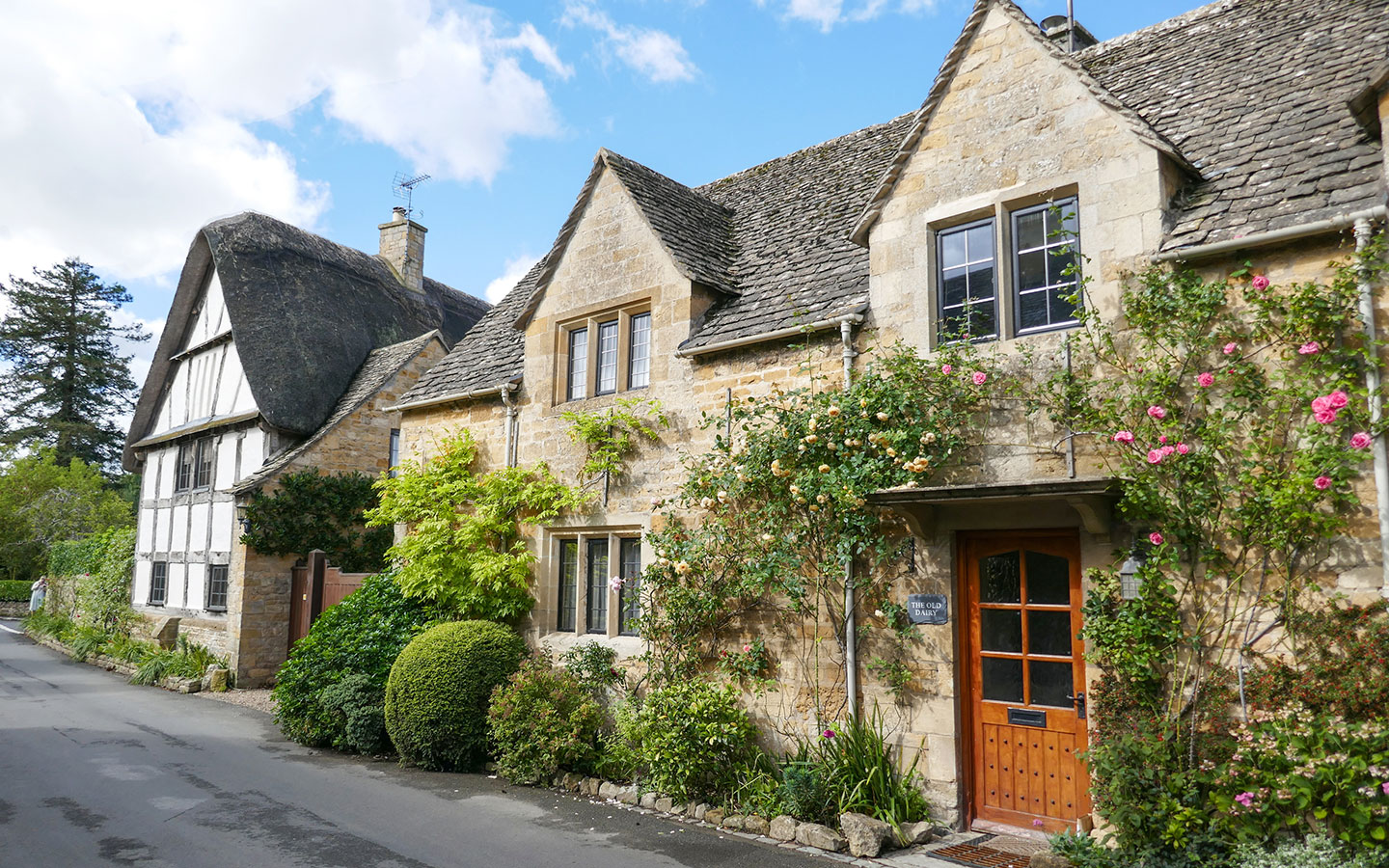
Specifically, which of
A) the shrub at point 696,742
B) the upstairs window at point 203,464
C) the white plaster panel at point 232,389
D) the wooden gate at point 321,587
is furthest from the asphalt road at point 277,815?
the upstairs window at point 203,464

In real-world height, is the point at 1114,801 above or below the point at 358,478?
below

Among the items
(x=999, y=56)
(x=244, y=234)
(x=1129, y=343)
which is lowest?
(x=1129, y=343)

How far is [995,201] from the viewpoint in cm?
786

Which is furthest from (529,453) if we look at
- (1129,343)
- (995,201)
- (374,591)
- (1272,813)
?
(1272,813)

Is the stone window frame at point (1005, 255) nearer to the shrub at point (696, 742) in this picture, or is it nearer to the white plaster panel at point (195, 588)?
the shrub at point (696, 742)

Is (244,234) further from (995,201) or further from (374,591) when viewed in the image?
(995,201)

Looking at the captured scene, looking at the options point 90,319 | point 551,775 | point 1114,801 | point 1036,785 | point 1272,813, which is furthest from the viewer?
point 90,319

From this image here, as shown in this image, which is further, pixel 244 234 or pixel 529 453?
pixel 244 234

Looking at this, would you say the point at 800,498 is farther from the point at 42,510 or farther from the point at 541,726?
the point at 42,510

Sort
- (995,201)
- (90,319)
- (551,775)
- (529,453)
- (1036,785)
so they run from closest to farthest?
(1036,785) → (995,201) → (551,775) → (529,453) → (90,319)

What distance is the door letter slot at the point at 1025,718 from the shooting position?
281 inches

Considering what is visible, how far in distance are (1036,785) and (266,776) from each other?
7815 mm

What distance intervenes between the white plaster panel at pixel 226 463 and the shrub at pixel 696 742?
14.0 metres

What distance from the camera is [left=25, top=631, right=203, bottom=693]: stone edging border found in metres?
16.1
